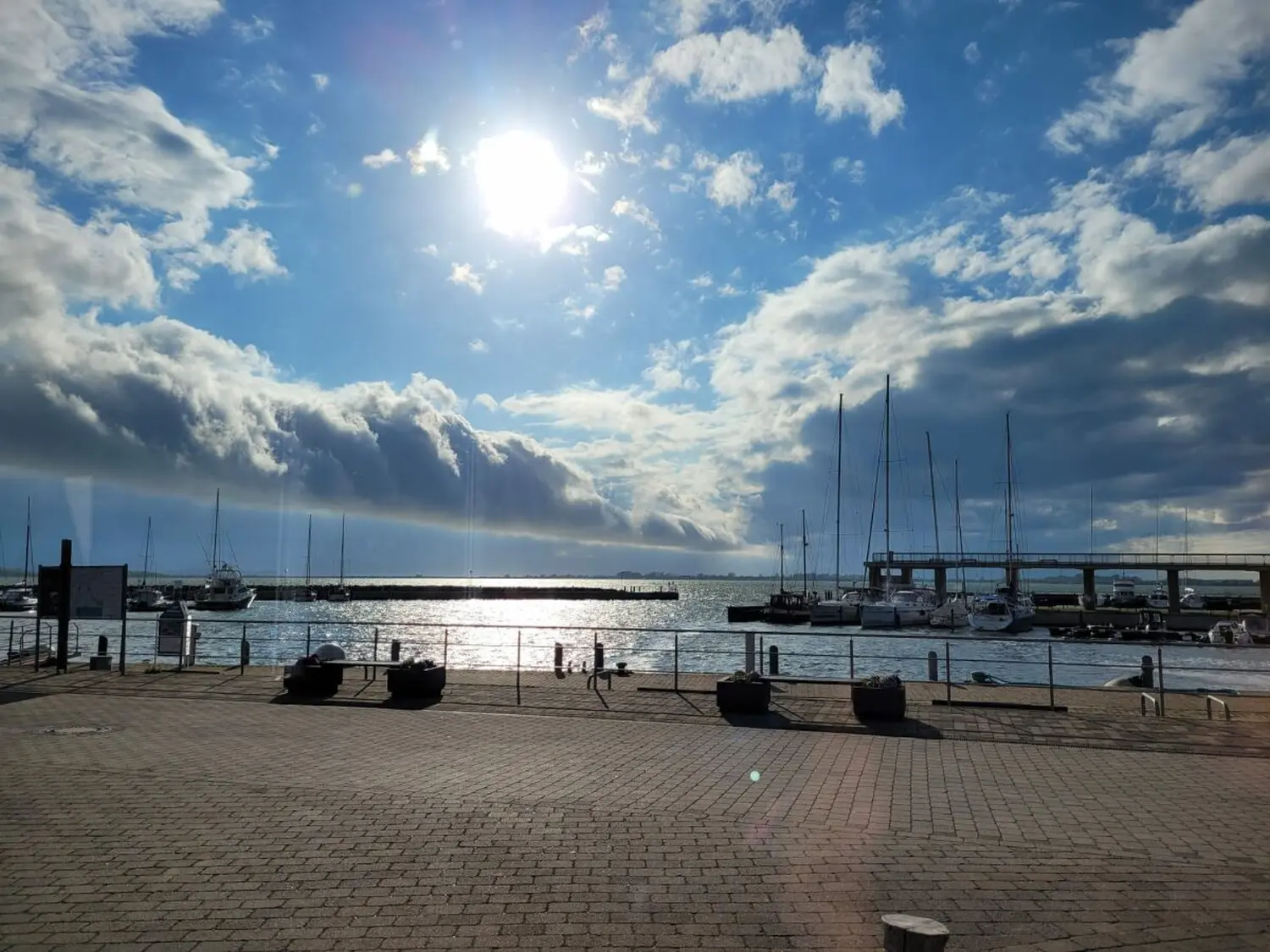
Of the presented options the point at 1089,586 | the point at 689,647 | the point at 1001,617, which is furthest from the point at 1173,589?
the point at 689,647

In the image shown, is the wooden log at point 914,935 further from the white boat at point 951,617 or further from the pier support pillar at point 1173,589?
the pier support pillar at point 1173,589

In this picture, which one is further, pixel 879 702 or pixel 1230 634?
pixel 1230 634

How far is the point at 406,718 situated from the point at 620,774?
508 cm

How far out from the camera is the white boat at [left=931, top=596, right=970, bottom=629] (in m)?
78.8

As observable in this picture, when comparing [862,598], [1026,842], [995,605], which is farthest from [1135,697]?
[862,598]

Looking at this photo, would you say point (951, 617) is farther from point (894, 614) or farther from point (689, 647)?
point (689, 647)

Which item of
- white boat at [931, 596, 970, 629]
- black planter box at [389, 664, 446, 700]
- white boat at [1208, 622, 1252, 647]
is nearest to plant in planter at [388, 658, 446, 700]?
black planter box at [389, 664, 446, 700]

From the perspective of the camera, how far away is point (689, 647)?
193ft

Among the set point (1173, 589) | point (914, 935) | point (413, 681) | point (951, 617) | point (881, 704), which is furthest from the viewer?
point (1173, 589)

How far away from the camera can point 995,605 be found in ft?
255

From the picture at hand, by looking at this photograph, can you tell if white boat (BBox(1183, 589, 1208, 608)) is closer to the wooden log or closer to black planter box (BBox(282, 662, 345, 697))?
black planter box (BBox(282, 662, 345, 697))

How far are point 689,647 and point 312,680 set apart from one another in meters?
44.2

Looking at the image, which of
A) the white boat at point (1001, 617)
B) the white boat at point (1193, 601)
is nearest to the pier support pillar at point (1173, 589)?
the white boat at point (1193, 601)

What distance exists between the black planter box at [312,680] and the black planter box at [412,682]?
51.5 inches
